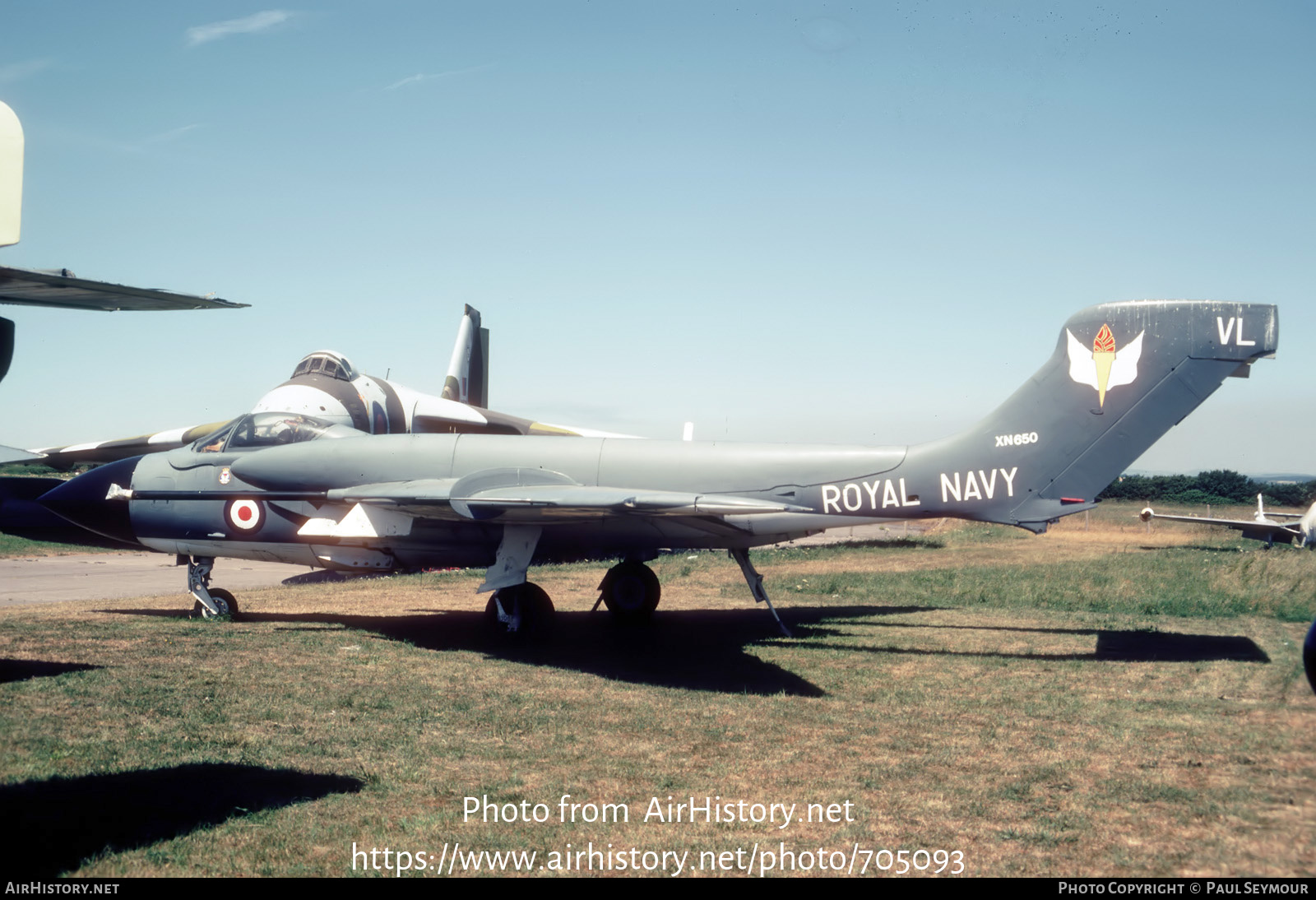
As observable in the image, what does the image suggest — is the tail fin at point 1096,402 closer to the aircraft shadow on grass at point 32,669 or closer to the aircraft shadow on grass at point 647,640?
the aircraft shadow on grass at point 647,640

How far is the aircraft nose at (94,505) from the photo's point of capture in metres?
13.0

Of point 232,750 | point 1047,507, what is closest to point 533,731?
point 232,750

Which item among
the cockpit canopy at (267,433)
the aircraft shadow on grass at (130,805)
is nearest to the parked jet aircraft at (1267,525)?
the cockpit canopy at (267,433)

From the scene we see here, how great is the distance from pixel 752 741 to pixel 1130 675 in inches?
186

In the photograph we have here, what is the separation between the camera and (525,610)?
11.6 m

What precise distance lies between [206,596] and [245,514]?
148 cm

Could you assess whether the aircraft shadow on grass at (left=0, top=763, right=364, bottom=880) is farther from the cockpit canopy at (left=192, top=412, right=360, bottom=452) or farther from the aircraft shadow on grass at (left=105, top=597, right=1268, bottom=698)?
the cockpit canopy at (left=192, top=412, right=360, bottom=452)

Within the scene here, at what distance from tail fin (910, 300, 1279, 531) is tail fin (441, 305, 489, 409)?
64.6 feet

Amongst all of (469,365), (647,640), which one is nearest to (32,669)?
(647,640)

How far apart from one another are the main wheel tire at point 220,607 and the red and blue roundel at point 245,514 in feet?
3.90

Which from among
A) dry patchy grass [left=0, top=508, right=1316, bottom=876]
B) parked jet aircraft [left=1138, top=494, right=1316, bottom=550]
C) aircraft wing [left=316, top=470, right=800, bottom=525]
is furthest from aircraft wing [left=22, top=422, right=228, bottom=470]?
parked jet aircraft [left=1138, top=494, right=1316, bottom=550]

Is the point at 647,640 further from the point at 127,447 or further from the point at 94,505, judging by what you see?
the point at 127,447

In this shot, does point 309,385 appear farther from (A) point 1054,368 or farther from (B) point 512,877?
(B) point 512,877

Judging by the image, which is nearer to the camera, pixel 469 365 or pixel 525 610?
pixel 525 610
